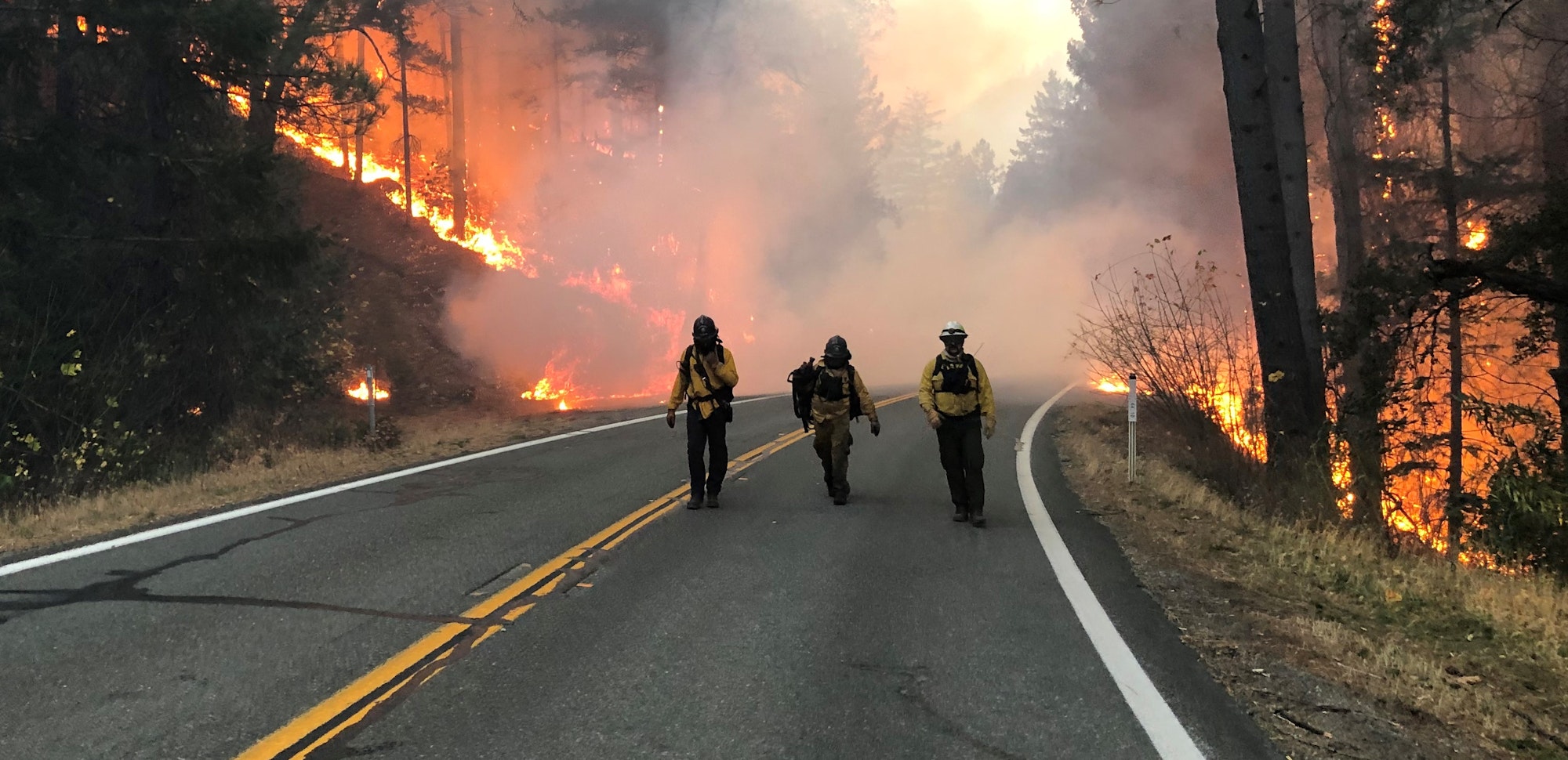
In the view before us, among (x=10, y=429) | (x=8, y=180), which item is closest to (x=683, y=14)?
(x=8, y=180)

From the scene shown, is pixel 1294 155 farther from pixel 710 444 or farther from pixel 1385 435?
pixel 710 444

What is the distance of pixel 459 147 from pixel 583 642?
2786 cm

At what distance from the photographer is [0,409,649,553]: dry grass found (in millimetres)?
7125

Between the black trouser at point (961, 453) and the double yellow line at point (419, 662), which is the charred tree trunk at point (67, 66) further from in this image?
the black trouser at point (961, 453)

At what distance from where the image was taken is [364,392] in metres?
21.1

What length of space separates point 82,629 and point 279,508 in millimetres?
3191

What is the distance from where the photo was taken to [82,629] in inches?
182

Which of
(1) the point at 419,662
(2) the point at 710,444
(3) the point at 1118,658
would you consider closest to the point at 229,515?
(2) the point at 710,444

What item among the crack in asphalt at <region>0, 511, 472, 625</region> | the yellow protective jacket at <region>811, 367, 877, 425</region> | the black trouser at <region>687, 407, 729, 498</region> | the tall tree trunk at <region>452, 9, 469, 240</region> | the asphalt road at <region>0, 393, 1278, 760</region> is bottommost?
the asphalt road at <region>0, 393, 1278, 760</region>

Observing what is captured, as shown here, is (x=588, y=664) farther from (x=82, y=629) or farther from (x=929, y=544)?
(x=929, y=544)

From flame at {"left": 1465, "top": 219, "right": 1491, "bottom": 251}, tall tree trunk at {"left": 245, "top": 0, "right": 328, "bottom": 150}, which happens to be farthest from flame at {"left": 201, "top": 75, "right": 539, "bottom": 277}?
flame at {"left": 1465, "top": 219, "right": 1491, "bottom": 251}

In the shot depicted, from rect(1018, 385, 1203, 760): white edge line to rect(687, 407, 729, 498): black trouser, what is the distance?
2.66m

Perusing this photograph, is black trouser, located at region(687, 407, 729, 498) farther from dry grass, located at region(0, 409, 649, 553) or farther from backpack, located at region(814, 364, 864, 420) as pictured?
dry grass, located at region(0, 409, 649, 553)

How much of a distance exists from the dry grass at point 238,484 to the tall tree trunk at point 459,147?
1590cm
